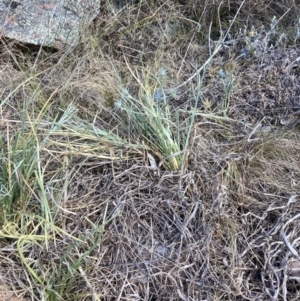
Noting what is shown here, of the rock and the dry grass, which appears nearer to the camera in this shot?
the dry grass

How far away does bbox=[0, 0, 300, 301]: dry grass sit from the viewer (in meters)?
1.50

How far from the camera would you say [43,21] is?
233cm

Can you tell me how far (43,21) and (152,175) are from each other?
40.5 inches

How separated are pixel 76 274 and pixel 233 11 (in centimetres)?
169

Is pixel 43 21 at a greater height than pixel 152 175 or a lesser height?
lesser

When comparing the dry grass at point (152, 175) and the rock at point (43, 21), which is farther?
the rock at point (43, 21)

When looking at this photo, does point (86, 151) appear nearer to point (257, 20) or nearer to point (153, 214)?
point (153, 214)

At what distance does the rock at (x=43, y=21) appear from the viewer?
7.52 ft

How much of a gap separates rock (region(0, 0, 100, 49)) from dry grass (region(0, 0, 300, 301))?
0.06 metres

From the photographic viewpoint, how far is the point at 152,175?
1718 millimetres

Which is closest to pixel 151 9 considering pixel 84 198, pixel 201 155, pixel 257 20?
pixel 257 20

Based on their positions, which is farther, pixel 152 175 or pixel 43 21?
pixel 43 21

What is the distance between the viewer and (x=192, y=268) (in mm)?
1524

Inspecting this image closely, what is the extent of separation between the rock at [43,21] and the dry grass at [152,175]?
0.06 meters
